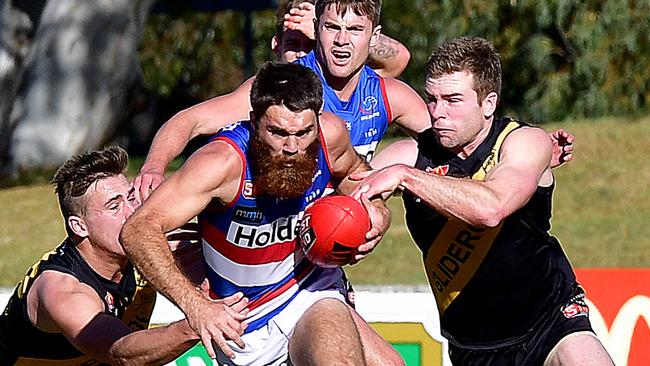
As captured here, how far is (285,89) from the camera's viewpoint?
6.13 meters

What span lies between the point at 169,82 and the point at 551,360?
71.1ft

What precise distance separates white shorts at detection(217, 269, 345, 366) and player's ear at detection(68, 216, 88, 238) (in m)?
0.96

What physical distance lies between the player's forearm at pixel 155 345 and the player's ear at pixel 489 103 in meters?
1.77

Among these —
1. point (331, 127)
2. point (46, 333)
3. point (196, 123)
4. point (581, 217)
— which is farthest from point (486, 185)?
point (581, 217)

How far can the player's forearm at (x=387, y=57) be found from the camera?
320 inches

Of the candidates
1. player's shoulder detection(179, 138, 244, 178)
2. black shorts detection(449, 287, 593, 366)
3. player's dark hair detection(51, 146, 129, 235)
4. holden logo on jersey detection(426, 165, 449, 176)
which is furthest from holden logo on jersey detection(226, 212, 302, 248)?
black shorts detection(449, 287, 593, 366)

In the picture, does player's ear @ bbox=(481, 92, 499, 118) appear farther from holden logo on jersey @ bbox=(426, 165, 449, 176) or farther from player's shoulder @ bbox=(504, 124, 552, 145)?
holden logo on jersey @ bbox=(426, 165, 449, 176)

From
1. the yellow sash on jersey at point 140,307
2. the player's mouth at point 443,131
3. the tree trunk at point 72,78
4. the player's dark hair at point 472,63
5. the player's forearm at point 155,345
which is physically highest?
the player's dark hair at point 472,63

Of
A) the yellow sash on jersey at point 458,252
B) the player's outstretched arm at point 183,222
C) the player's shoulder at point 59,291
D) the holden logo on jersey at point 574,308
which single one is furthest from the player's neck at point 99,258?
the holden logo on jersey at point 574,308

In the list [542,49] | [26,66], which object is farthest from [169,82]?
[542,49]

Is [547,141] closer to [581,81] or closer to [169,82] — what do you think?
[581,81]

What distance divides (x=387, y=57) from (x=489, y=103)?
159cm

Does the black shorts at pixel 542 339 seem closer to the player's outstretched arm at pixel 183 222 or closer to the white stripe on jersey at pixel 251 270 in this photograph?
the white stripe on jersey at pixel 251 270

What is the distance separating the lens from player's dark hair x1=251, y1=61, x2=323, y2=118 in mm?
6102
